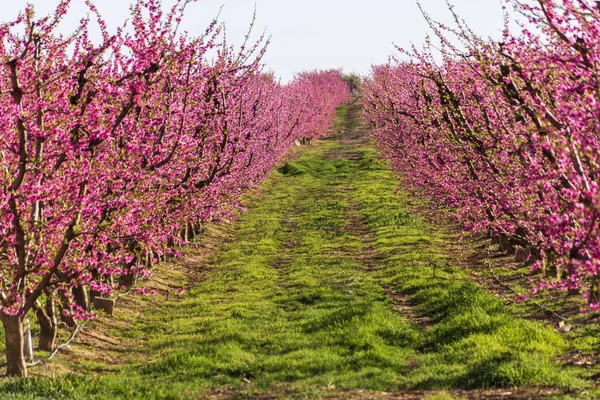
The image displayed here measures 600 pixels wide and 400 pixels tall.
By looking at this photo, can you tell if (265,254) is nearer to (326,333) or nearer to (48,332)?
(326,333)

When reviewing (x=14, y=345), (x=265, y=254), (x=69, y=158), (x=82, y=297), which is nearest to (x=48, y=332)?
(x=14, y=345)

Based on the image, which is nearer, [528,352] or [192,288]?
[528,352]

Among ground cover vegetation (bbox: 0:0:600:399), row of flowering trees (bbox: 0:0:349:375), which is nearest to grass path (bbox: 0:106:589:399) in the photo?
ground cover vegetation (bbox: 0:0:600:399)

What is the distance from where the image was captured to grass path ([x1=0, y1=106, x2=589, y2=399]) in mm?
10102

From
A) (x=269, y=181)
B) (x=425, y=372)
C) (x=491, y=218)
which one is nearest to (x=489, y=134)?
(x=491, y=218)

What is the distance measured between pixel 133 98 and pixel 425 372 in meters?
6.26

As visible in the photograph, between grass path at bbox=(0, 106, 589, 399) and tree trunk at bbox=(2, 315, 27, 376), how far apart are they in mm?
803

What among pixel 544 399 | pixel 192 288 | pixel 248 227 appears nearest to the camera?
pixel 544 399

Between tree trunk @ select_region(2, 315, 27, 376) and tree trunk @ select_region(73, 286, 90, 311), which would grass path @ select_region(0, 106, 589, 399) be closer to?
tree trunk @ select_region(2, 315, 27, 376)

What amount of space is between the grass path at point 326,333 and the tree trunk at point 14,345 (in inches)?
31.6

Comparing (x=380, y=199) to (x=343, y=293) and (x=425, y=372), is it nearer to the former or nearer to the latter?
(x=343, y=293)

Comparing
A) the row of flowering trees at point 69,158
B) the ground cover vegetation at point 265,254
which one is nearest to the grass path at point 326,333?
the ground cover vegetation at point 265,254

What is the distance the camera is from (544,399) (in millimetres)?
8992

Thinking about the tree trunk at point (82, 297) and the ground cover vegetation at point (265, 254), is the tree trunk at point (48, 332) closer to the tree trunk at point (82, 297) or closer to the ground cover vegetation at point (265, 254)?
the ground cover vegetation at point (265, 254)
